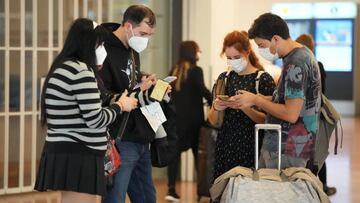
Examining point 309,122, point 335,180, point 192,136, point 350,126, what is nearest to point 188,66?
point 192,136

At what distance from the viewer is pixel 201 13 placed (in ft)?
24.8

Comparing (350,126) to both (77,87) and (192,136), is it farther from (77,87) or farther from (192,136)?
(77,87)

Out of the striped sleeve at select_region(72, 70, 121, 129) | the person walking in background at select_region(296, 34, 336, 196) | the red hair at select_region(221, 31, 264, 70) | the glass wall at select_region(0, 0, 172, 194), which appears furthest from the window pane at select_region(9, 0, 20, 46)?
the striped sleeve at select_region(72, 70, 121, 129)

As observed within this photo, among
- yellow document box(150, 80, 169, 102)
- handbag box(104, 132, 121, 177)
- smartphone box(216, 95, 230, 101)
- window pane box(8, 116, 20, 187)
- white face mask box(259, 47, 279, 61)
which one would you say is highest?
white face mask box(259, 47, 279, 61)

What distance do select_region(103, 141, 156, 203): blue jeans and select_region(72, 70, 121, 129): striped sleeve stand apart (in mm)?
481

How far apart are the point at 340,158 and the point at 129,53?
6.65m

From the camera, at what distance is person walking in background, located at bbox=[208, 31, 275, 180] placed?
4238mm

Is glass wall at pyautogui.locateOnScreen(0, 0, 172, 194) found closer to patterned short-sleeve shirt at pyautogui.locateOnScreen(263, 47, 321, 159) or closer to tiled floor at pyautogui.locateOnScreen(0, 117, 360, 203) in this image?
tiled floor at pyautogui.locateOnScreen(0, 117, 360, 203)

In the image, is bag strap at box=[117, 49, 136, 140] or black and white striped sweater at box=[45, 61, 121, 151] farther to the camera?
bag strap at box=[117, 49, 136, 140]

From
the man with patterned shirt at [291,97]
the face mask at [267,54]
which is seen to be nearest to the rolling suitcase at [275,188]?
the man with patterned shirt at [291,97]

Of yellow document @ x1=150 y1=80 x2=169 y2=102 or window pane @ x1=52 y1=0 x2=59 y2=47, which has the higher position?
window pane @ x1=52 y1=0 x2=59 y2=47

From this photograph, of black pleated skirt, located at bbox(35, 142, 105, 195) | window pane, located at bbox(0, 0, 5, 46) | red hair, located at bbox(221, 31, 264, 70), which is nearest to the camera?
black pleated skirt, located at bbox(35, 142, 105, 195)

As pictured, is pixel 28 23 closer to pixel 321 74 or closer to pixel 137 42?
pixel 321 74

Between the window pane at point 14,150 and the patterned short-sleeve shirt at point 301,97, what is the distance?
3.62m
